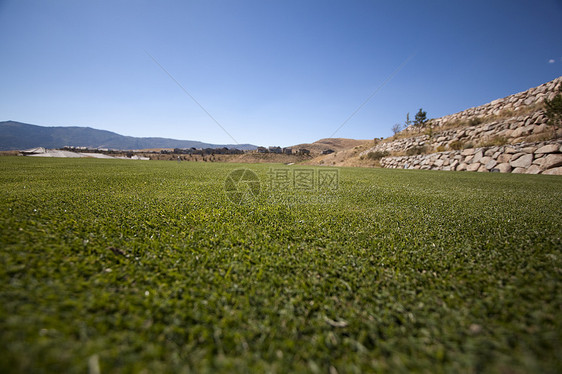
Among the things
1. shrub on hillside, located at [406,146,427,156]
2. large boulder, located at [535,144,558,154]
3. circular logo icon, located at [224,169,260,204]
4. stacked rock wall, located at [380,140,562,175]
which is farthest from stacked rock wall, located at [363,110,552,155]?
circular logo icon, located at [224,169,260,204]

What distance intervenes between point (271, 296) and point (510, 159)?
1745cm

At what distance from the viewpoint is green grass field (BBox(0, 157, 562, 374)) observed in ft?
2.19

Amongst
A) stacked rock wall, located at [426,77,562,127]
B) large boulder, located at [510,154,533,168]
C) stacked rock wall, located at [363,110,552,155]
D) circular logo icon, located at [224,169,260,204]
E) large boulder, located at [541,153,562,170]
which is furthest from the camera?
stacked rock wall, located at [426,77,562,127]

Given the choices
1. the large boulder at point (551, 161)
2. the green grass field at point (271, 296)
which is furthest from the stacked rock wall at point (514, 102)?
the green grass field at point (271, 296)

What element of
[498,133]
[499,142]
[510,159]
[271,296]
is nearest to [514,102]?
[498,133]

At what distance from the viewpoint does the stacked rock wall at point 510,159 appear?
10.6m

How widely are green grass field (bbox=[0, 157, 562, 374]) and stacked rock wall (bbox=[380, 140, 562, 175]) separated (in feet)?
46.3

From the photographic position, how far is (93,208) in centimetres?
217

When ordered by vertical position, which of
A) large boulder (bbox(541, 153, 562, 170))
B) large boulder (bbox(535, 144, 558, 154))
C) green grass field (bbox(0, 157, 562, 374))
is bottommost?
green grass field (bbox(0, 157, 562, 374))

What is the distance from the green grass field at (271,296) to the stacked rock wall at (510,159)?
14.1m

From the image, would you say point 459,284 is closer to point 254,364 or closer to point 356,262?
point 356,262

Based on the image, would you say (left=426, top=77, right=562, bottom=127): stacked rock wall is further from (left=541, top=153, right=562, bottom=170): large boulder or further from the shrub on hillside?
(left=541, top=153, right=562, bottom=170): large boulder

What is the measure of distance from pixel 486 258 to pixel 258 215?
1.91 meters

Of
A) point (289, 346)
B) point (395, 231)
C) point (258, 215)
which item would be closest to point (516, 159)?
point (395, 231)
